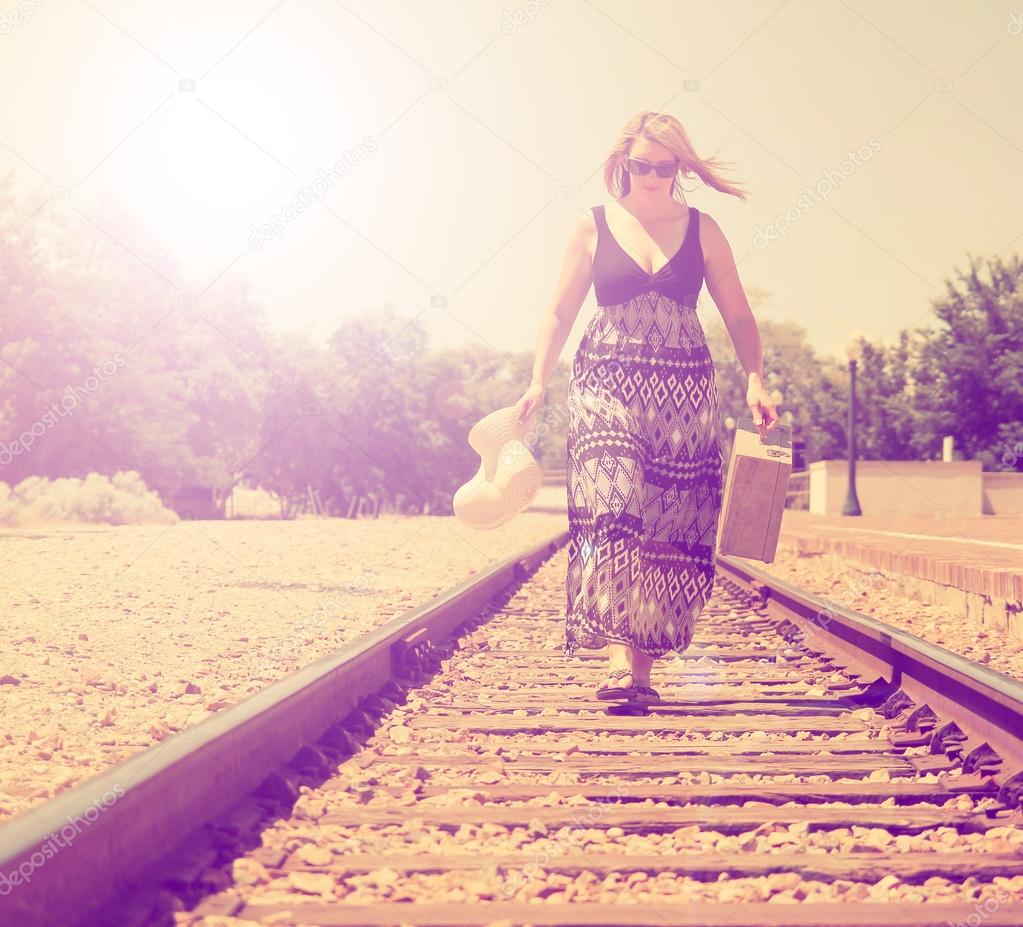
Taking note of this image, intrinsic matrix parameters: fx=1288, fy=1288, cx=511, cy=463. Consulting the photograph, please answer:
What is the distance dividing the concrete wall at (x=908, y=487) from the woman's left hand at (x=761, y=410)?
2637 cm

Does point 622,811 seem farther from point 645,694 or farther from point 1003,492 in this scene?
point 1003,492

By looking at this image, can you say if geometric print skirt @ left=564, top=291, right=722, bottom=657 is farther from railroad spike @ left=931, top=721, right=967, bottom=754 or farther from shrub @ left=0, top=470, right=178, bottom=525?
shrub @ left=0, top=470, right=178, bottom=525

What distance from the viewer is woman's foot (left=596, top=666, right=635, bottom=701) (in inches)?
176

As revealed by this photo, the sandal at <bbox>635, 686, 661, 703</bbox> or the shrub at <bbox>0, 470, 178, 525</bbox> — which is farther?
the shrub at <bbox>0, 470, 178, 525</bbox>

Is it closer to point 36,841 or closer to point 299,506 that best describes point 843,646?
point 36,841

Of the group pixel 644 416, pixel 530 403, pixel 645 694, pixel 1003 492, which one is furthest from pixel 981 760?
pixel 1003 492

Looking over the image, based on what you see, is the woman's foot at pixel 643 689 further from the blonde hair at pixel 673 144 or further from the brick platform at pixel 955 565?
the brick platform at pixel 955 565

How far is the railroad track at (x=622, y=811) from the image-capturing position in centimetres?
238

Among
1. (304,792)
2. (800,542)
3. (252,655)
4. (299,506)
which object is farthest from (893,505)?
(304,792)

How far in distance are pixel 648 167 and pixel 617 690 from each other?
1840 millimetres

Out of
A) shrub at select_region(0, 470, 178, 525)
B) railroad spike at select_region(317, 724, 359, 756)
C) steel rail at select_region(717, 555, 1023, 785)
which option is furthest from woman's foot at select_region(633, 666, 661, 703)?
shrub at select_region(0, 470, 178, 525)

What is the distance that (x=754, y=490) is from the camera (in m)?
4.59

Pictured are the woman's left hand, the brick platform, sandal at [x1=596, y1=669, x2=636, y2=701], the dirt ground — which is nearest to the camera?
the dirt ground

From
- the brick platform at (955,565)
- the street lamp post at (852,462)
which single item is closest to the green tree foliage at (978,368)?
the street lamp post at (852,462)
